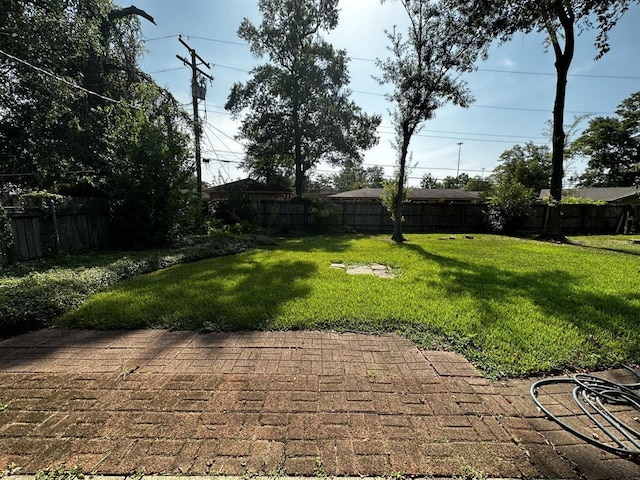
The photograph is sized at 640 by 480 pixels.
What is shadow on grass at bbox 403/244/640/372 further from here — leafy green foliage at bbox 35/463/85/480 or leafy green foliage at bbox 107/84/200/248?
leafy green foliage at bbox 107/84/200/248

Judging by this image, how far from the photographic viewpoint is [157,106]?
32.8ft

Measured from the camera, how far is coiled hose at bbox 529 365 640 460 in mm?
1532

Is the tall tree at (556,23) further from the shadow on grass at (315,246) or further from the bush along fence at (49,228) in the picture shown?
the bush along fence at (49,228)

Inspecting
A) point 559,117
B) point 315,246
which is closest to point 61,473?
point 315,246

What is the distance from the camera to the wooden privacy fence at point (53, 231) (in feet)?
17.7

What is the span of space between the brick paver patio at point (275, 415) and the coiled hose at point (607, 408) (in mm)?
72

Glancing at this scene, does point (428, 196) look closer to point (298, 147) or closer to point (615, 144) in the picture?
point (298, 147)

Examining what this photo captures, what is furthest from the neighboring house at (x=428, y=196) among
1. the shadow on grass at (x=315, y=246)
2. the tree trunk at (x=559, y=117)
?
the shadow on grass at (x=315, y=246)

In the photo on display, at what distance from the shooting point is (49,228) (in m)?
5.93

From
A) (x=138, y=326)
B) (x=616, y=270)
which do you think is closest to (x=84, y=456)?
(x=138, y=326)

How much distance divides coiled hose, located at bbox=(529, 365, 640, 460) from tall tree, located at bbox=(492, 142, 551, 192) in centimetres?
2741

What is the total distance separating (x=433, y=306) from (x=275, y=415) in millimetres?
2452

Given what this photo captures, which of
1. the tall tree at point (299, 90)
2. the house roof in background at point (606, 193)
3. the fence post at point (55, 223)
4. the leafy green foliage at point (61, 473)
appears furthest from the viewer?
the house roof in background at point (606, 193)

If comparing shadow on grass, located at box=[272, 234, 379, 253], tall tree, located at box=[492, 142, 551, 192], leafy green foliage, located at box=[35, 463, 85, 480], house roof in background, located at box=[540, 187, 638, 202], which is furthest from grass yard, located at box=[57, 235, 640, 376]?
tall tree, located at box=[492, 142, 551, 192]
